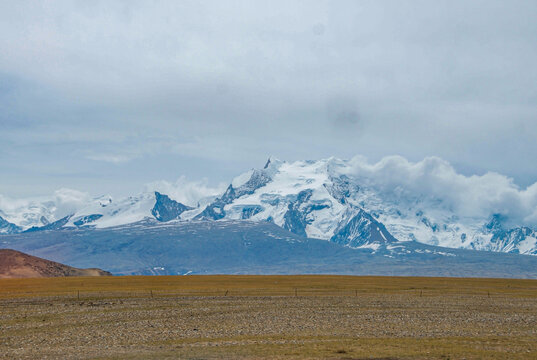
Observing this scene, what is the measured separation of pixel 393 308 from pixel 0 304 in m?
47.9

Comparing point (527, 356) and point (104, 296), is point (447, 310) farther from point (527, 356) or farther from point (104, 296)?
point (104, 296)

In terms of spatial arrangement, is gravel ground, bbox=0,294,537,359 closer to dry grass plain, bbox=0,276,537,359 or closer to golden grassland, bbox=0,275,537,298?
dry grass plain, bbox=0,276,537,359

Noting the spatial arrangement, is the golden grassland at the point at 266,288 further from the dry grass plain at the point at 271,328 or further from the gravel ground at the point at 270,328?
the gravel ground at the point at 270,328

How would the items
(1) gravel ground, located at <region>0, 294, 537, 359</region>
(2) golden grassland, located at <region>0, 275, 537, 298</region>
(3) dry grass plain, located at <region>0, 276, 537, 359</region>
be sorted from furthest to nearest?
(2) golden grassland, located at <region>0, 275, 537, 298</region>
(1) gravel ground, located at <region>0, 294, 537, 359</region>
(3) dry grass plain, located at <region>0, 276, 537, 359</region>

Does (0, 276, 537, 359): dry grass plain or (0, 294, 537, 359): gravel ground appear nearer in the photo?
(0, 276, 537, 359): dry grass plain

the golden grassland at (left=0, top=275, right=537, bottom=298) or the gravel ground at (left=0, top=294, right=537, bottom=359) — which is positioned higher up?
the gravel ground at (left=0, top=294, right=537, bottom=359)

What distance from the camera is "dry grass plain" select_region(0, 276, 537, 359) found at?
39.7m

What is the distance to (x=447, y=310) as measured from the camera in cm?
6625

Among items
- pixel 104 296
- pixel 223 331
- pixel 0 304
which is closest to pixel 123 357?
pixel 223 331

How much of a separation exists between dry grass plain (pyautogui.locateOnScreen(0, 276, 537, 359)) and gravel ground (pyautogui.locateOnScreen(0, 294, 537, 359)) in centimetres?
8

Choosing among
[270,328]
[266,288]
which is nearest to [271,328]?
[270,328]

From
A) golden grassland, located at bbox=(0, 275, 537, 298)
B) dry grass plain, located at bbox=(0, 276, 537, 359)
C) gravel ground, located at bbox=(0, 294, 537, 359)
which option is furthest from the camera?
golden grassland, located at bbox=(0, 275, 537, 298)

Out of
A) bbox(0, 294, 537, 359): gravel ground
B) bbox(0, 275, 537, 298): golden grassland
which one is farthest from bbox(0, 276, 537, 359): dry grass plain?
bbox(0, 275, 537, 298): golden grassland

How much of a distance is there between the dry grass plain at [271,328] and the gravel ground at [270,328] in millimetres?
77
